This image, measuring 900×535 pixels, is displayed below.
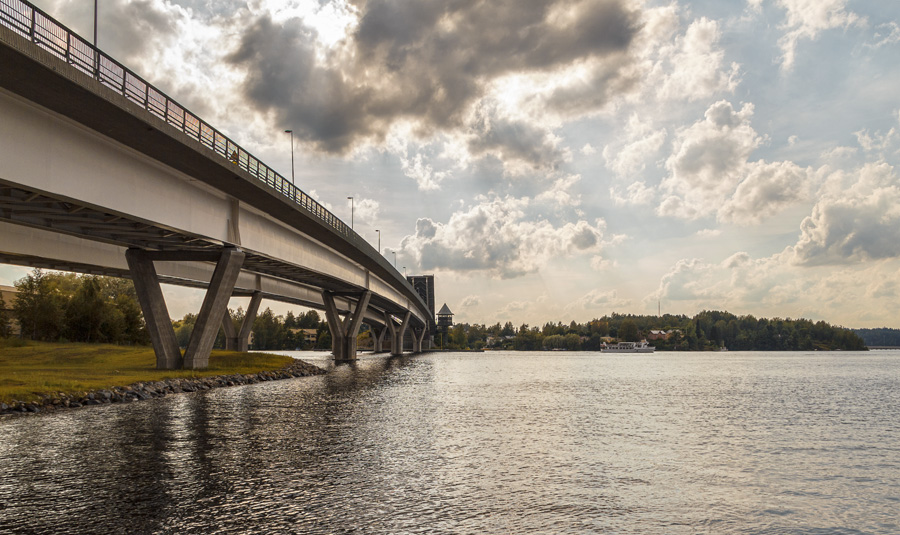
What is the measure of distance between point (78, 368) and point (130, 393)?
14.2 metres

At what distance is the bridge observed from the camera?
24.2 meters

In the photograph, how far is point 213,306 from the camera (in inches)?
1863

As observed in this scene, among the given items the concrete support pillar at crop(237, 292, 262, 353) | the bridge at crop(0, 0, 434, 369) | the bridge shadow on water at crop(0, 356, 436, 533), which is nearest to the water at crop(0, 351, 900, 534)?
the bridge shadow on water at crop(0, 356, 436, 533)

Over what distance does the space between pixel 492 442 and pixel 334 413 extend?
420 inches

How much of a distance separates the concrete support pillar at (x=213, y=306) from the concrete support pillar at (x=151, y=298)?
1981mm

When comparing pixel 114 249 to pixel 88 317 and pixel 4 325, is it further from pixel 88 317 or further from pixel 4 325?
pixel 4 325

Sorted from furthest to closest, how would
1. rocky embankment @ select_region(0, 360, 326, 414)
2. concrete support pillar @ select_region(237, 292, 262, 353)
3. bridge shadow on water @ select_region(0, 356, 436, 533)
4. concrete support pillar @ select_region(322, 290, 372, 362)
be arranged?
1. concrete support pillar @ select_region(322, 290, 372, 362)
2. concrete support pillar @ select_region(237, 292, 262, 353)
3. rocky embankment @ select_region(0, 360, 326, 414)
4. bridge shadow on water @ select_region(0, 356, 436, 533)

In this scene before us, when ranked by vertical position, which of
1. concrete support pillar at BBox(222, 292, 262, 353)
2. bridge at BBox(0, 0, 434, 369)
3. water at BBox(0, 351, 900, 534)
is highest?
bridge at BBox(0, 0, 434, 369)

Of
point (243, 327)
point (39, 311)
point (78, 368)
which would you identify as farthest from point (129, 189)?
point (243, 327)

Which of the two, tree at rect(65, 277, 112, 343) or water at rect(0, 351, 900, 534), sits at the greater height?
tree at rect(65, 277, 112, 343)

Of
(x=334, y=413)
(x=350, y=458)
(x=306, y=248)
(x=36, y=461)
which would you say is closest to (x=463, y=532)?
(x=350, y=458)

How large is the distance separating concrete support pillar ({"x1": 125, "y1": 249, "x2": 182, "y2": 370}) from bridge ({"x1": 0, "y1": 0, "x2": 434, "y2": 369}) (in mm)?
78

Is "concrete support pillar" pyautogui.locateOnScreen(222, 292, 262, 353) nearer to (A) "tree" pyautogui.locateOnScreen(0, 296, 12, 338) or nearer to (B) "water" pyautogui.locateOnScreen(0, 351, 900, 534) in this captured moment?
(A) "tree" pyautogui.locateOnScreen(0, 296, 12, 338)

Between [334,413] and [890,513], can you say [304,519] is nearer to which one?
[890,513]
